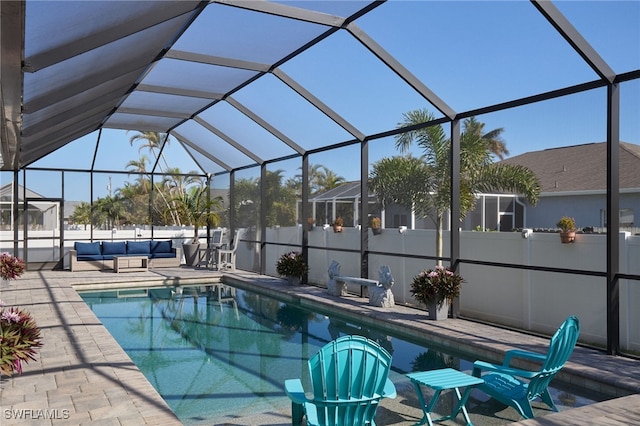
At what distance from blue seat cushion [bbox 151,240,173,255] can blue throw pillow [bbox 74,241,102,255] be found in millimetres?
1588

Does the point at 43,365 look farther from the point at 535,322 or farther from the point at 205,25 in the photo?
the point at 535,322

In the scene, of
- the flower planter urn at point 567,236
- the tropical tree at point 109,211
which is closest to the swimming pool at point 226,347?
the flower planter urn at point 567,236

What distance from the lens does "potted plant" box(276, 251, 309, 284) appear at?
11836 mm

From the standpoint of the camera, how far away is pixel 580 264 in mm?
6648

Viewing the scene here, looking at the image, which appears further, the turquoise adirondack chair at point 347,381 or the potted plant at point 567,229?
the potted plant at point 567,229

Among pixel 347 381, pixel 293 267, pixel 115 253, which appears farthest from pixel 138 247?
pixel 347 381

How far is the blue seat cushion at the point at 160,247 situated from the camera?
1580cm

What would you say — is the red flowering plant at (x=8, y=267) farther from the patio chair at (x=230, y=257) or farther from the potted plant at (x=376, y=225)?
the potted plant at (x=376, y=225)

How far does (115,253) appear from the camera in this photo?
1507 centimetres

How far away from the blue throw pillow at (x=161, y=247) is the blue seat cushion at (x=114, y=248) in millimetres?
859

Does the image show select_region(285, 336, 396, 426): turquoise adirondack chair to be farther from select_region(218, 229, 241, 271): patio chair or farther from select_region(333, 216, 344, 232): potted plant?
select_region(218, 229, 241, 271): patio chair

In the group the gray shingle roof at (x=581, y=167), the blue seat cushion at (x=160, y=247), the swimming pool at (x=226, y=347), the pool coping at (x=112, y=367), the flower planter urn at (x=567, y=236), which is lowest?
the swimming pool at (x=226, y=347)

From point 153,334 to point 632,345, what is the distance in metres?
6.45

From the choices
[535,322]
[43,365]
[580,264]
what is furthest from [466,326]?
[43,365]
